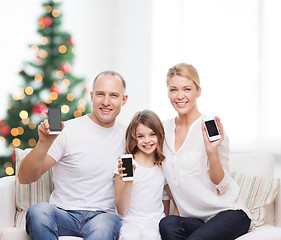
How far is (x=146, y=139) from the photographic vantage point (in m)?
1.92

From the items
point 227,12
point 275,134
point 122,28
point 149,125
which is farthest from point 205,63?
point 149,125

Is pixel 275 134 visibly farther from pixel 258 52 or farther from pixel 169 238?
pixel 169 238

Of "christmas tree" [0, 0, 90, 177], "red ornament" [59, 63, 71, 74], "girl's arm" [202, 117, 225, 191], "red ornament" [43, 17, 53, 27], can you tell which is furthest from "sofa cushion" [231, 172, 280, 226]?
"red ornament" [43, 17, 53, 27]

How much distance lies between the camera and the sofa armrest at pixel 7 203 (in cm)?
183

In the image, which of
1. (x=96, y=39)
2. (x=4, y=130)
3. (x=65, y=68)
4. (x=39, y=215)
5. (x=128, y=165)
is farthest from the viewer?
(x=96, y=39)

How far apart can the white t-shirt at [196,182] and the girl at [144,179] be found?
3.5 inches

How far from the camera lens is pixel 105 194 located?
6.22ft

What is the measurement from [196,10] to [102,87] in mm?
2021

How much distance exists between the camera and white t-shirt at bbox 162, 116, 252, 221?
1775 millimetres

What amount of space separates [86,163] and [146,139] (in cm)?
33

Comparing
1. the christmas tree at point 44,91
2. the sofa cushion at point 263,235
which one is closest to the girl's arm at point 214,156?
the sofa cushion at point 263,235

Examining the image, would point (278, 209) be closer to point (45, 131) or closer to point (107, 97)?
point (107, 97)

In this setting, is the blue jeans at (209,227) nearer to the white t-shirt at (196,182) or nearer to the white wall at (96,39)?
the white t-shirt at (196,182)

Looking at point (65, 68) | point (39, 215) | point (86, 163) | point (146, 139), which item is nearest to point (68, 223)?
point (39, 215)
